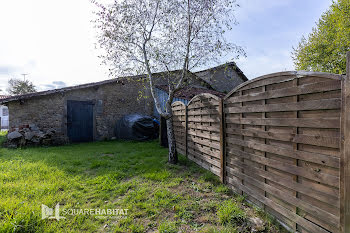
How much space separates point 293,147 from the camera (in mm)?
2096

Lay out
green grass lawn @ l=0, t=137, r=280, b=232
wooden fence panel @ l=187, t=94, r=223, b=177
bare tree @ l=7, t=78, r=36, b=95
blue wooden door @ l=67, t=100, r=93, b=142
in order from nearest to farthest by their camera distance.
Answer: green grass lawn @ l=0, t=137, r=280, b=232
wooden fence panel @ l=187, t=94, r=223, b=177
blue wooden door @ l=67, t=100, r=93, b=142
bare tree @ l=7, t=78, r=36, b=95

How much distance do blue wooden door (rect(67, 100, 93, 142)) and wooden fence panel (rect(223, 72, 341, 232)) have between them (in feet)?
30.1

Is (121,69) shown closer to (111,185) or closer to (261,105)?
(111,185)

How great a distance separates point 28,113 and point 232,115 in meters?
9.66

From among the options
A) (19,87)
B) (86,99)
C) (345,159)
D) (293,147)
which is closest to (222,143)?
(293,147)

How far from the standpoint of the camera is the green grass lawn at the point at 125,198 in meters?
2.28

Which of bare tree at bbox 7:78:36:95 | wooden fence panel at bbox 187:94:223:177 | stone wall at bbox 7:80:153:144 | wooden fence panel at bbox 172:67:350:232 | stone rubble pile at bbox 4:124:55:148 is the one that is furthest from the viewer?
bare tree at bbox 7:78:36:95

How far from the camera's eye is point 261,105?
101 inches

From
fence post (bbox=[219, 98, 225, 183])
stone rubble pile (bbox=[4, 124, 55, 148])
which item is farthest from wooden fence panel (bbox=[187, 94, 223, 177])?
stone rubble pile (bbox=[4, 124, 55, 148])

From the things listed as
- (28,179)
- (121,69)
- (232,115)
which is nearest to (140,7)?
(121,69)

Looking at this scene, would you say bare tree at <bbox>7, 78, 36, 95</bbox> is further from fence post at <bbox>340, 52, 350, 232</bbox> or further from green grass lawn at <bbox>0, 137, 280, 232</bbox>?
fence post at <bbox>340, 52, 350, 232</bbox>

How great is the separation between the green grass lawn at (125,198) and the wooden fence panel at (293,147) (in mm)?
391

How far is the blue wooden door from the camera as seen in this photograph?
31.0 ft

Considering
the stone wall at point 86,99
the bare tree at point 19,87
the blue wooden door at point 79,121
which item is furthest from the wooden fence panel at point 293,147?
the bare tree at point 19,87
